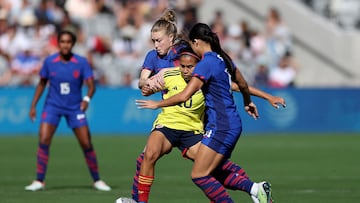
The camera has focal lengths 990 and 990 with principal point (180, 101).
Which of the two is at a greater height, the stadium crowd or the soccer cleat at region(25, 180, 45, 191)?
the stadium crowd

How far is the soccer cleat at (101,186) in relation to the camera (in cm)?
1444

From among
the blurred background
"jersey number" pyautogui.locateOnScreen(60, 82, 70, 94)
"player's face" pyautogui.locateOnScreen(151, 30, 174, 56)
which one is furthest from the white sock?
the blurred background

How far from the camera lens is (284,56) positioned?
1113 inches

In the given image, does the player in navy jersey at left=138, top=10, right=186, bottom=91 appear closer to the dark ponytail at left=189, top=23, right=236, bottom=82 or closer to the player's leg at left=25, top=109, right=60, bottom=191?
the dark ponytail at left=189, top=23, right=236, bottom=82

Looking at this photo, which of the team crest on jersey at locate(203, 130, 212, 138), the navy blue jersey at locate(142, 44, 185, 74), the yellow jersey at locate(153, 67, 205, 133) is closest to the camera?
the team crest on jersey at locate(203, 130, 212, 138)

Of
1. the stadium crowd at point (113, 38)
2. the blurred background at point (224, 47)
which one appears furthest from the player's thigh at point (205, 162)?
the stadium crowd at point (113, 38)

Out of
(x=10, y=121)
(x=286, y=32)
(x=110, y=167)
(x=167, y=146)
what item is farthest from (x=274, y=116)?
(x=167, y=146)

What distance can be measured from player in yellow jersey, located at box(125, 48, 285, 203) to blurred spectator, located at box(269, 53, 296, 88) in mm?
17040

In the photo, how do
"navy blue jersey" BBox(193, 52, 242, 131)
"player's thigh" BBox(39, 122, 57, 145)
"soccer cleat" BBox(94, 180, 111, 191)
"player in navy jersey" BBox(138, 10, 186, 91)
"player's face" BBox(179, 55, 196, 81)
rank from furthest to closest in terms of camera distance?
"player's thigh" BBox(39, 122, 57, 145), "soccer cleat" BBox(94, 180, 111, 191), "player in navy jersey" BBox(138, 10, 186, 91), "player's face" BBox(179, 55, 196, 81), "navy blue jersey" BBox(193, 52, 242, 131)

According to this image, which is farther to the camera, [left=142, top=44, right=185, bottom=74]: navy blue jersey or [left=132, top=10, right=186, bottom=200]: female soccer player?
[left=142, top=44, right=185, bottom=74]: navy blue jersey

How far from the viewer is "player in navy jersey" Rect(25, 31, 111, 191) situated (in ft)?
48.6

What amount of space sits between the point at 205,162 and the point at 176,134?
96cm

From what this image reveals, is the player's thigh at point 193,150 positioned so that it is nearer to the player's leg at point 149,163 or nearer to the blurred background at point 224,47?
the player's leg at point 149,163

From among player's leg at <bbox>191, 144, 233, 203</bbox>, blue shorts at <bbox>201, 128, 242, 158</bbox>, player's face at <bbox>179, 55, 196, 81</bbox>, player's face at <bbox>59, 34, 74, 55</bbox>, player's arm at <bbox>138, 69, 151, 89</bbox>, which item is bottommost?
player's leg at <bbox>191, 144, 233, 203</bbox>
